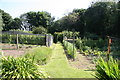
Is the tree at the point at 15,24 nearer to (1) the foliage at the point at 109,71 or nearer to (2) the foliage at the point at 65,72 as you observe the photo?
(2) the foliage at the point at 65,72

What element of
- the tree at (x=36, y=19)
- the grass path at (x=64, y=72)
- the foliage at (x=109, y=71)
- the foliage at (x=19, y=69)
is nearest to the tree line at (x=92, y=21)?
the tree at (x=36, y=19)

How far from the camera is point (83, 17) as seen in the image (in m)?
29.1

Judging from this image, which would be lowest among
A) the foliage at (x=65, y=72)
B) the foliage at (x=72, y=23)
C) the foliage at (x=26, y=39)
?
the foliage at (x=65, y=72)

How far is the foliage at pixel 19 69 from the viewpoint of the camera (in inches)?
141

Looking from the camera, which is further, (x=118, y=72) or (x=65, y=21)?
(x=65, y=21)

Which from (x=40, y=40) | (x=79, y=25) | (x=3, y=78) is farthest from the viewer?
(x=79, y=25)

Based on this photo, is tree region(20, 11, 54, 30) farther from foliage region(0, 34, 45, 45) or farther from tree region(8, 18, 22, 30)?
foliage region(0, 34, 45, 45)

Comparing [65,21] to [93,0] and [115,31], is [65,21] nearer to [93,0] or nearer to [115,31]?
[93,0]

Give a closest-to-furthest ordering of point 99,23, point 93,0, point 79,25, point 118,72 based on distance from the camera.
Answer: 1. point 118,72
2. point 99,23
3. point 93,0
4. point 79,25

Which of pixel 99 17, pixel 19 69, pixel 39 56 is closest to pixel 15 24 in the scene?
pixel 99 17

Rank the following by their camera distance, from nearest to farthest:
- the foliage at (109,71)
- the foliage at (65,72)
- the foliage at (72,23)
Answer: the foliage at (109,71), the foliage at (65,72), the foliage at (72,23)

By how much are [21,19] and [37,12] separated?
5.03m

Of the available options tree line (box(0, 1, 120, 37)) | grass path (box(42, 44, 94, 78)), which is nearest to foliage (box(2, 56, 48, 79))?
grass path (box(42, 44, 94, 78))

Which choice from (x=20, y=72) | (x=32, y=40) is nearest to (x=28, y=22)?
(x=32, y=40)
